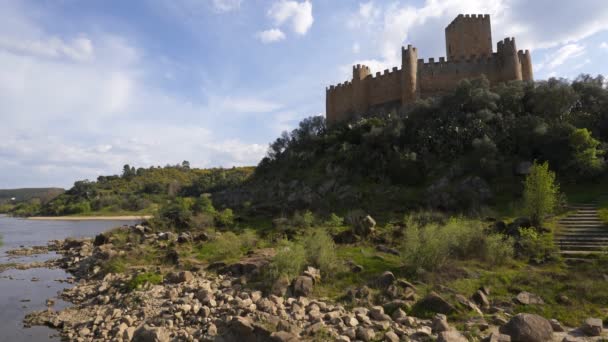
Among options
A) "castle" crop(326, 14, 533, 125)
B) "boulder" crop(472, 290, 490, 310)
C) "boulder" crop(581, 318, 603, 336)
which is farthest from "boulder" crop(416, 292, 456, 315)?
"castle" crop(326, 14, 533, 125)

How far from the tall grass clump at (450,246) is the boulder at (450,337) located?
4.40 metres

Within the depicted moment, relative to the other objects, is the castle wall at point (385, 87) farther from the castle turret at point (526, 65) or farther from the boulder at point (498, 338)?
the boulder at point (498, 338)

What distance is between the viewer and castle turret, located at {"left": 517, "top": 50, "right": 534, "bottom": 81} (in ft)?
115

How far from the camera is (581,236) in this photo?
1402 centimetres

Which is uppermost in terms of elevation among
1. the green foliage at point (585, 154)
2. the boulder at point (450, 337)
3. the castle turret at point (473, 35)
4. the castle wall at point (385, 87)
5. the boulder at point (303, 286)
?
the castle turret at point (473, 35)

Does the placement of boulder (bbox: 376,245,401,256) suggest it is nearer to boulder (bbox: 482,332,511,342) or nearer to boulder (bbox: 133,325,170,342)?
boulder (bbox: 482,332,511,342)

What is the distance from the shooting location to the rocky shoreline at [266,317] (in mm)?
7535

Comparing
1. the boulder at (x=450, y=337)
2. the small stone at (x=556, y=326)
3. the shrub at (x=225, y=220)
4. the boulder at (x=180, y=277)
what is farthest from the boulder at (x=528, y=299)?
the shrub at (x=225, y=220)

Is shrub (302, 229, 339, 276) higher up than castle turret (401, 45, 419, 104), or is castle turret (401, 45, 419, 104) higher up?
castle turret (401, 45, 419, 104)

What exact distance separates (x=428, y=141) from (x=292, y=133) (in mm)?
21096

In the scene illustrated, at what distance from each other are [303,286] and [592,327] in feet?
20.4

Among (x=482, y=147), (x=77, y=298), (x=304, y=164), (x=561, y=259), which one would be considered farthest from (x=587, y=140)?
(x=77, y=298)

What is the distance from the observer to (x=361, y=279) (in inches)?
460

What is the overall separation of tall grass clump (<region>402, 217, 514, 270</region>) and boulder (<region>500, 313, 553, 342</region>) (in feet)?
13.8
